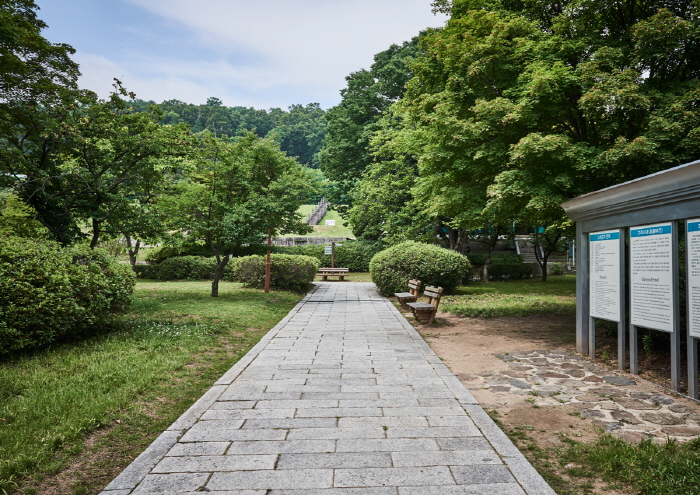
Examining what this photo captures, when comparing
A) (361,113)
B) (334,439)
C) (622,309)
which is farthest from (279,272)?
(361,113)

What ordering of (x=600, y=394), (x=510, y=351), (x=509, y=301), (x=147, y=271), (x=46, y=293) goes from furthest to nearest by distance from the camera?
(x=147, y=271), (x=509, y=301), (x=510, y=351), (x=46, y=293), (x=600, y=394)

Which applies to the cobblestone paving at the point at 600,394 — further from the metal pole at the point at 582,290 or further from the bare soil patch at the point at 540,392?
the metal pole at the point at 582,290

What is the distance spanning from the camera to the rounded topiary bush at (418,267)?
49.7 feet

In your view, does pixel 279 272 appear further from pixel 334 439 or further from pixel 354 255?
pixel 334 439

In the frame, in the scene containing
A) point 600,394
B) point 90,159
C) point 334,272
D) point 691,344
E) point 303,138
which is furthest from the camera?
point 303,138

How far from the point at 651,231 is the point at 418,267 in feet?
31.6

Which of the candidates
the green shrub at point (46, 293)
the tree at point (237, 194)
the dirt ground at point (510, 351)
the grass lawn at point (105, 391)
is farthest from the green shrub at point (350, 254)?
the green shrub at point (46, 293)

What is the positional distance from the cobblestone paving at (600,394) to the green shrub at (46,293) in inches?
231

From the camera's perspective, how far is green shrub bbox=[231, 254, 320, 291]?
680 inches

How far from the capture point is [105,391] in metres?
5.12

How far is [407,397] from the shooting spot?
4.94m

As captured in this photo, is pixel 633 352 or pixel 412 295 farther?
pixel 412 295

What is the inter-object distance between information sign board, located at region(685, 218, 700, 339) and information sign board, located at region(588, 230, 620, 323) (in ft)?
4.59

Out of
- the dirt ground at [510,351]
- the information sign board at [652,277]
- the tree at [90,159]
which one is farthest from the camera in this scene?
the tree at [90,159]
